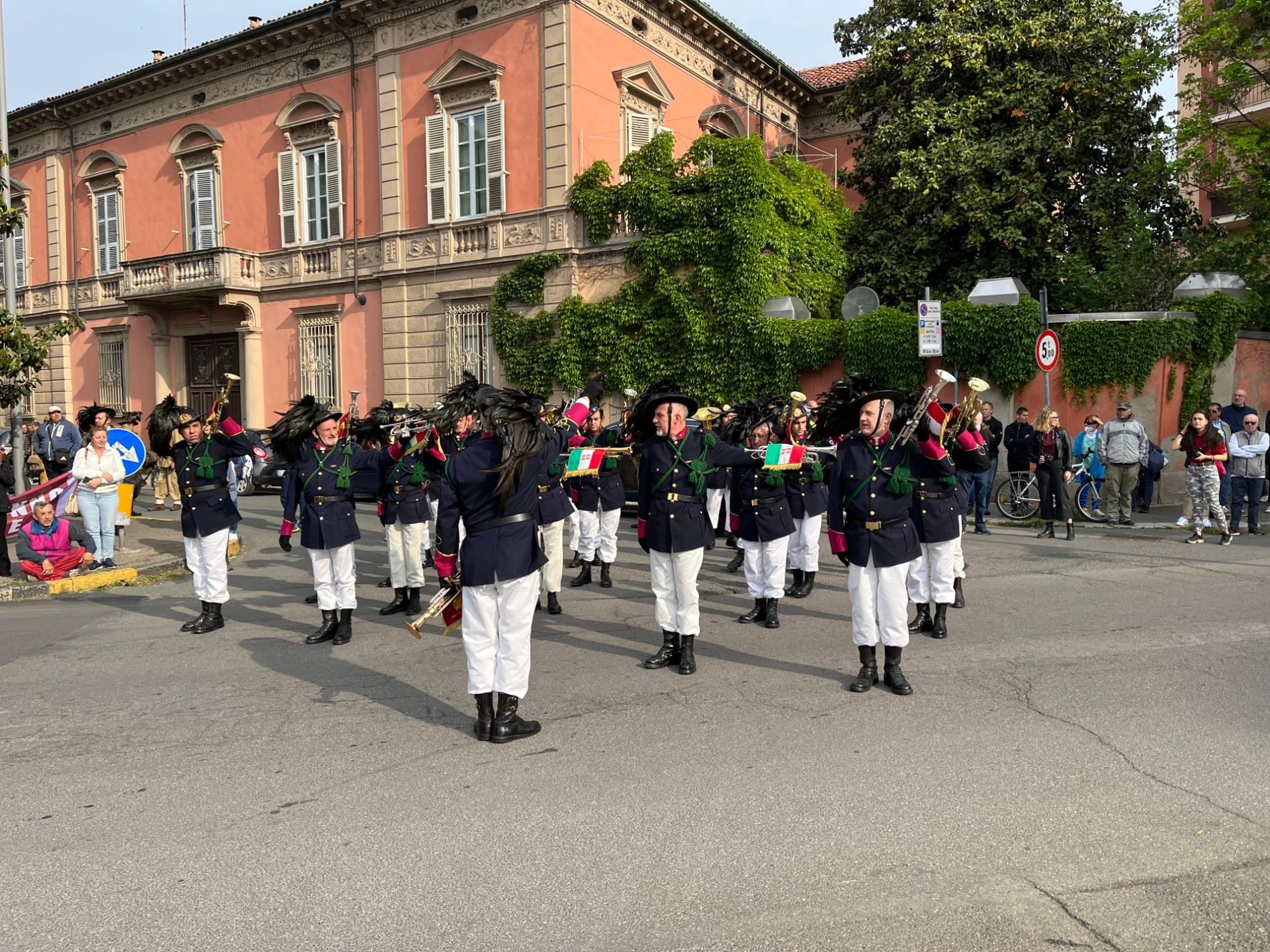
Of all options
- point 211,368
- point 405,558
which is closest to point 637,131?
point 211,368

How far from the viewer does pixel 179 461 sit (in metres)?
8.37

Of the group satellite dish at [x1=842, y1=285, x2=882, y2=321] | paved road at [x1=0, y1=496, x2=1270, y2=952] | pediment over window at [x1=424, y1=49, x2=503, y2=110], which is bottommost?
paved road at [x1=0, y1=496, x2=1270, y2=952]

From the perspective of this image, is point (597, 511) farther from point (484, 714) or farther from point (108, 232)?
point (108, 232)

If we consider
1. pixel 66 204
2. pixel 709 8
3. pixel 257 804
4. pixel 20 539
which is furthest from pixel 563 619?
pixel 66 204

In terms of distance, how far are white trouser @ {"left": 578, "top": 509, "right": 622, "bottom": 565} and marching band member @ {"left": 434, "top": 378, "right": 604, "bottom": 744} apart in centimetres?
480

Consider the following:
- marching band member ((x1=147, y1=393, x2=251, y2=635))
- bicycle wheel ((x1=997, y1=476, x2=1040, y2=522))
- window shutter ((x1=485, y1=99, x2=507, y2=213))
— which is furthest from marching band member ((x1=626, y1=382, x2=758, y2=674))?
window shutter ((x1=485, y1=99, x2=507, y2=213))

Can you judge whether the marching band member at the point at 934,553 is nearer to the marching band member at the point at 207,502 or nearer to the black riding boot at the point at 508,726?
the black riding boot at the point at 508,726

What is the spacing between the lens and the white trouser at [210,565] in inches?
325

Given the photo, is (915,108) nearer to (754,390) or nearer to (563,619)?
(754,390)

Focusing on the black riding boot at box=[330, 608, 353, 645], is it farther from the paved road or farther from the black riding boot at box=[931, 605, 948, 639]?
the black riding boot at box=[931, 605, 948, 639]

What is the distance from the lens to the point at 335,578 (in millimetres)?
7824

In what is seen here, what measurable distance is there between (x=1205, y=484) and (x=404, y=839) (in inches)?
482

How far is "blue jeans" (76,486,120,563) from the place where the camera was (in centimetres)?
1168

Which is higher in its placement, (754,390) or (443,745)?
(754,390)
